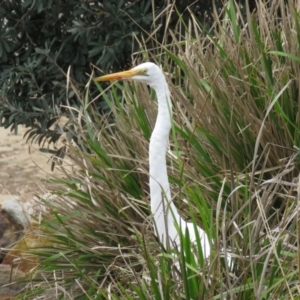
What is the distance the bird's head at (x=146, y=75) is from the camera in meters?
4.18

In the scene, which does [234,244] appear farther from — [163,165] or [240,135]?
[240,135]

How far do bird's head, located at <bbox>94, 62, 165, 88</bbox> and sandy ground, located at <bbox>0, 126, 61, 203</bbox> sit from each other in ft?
11.4

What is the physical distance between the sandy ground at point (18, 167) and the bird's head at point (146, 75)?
137 inches

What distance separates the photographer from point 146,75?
13.8ft

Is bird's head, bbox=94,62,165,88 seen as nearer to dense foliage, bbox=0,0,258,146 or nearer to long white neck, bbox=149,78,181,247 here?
long white neck, bbox=149,78,181,247

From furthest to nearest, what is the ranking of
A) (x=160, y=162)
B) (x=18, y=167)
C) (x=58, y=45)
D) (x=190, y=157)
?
A: (x=18, y=167)
(x=58, y=45)
(x=190, y=157)
(x=160, y=162)

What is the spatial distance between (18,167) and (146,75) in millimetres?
4887

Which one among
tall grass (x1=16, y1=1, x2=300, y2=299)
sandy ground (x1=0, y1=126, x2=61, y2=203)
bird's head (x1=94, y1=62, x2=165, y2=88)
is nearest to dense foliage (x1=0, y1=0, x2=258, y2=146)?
tall grass (x1=16, y1=1, x2=300, y2=299)

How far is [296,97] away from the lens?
4500mm

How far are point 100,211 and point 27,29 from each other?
2.19m

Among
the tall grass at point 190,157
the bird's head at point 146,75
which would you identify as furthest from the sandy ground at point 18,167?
the bird's head at point 146,75

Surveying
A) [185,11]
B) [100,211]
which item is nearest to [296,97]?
[100,211]

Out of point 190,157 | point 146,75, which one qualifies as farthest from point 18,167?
point 146,75

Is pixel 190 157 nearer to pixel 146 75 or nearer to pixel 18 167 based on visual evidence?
pixel 146 75
